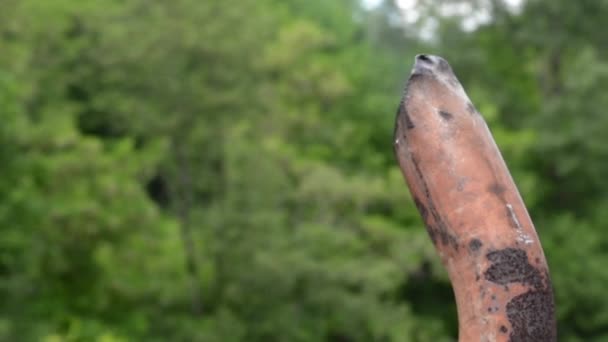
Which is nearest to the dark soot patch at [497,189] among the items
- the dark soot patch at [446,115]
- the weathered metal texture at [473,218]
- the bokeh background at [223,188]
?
the weathered metal texture at [473,218]

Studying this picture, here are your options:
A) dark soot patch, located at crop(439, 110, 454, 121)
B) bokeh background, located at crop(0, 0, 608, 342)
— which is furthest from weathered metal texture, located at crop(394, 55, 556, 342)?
bokeh background, located at crop(0, 0, 608, 342)

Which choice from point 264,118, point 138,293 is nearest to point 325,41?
point 264,118

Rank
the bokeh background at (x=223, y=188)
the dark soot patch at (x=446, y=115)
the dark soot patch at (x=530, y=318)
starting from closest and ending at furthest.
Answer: the dark soot patch at (x=530, y=318)
the dark soot patch at (x=446, y=115)
the bokeh background at (x=223, y=188)

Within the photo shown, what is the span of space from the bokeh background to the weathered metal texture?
10.5 metres

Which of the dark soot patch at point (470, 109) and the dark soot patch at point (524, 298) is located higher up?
the dark soot patch at point (470, 109)

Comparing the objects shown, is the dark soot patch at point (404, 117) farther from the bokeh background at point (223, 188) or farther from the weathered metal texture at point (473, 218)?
the bokeh background at point (223, 188)

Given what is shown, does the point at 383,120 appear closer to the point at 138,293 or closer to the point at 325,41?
the point at 325,41

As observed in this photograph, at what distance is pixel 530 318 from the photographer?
6.29 ft

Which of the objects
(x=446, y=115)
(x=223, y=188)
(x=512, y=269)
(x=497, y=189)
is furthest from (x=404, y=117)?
(x=223, y=188)

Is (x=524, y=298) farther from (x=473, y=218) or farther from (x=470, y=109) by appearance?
(x=470, y=109)

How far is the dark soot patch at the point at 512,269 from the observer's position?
6.36 ft

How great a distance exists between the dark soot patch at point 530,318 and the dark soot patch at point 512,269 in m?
0.03

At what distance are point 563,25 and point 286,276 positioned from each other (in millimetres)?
9720

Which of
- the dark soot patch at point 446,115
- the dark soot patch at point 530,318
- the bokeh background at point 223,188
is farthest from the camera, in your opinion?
the bokeh background at point 223,188
